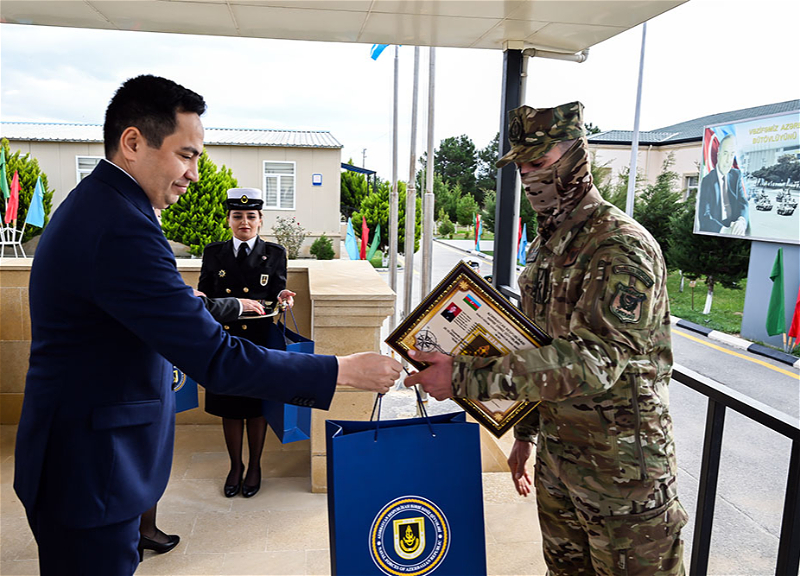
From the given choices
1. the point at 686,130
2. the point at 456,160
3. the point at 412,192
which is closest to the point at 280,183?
the point at 412,192

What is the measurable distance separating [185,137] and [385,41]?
2.46 m

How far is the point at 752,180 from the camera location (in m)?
14.8

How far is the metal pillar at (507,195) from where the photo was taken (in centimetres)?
364

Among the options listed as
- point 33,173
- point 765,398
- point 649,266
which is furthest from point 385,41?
point 33,173

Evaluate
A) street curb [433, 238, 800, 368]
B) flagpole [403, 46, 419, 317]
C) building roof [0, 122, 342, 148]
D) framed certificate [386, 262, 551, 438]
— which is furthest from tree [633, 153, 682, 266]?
framed certificate [386, 262, 551, 438]

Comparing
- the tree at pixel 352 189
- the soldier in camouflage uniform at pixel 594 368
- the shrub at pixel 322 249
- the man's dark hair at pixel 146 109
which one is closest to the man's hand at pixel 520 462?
the soldier in camouflage uniform at pixel 594 368

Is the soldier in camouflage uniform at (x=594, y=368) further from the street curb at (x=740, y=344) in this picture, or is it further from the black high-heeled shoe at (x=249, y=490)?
the street curb at (x=740, y=344)

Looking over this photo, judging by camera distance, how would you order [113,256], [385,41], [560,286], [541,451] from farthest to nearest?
[385,41]
[541,451]
[560,286]
[113,256]

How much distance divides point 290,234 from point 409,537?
17.8 m

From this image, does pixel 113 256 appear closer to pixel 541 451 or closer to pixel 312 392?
pixel 312 392

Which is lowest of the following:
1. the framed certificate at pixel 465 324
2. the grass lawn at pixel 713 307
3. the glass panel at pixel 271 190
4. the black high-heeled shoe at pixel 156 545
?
the grass lawn at pixel 713 307

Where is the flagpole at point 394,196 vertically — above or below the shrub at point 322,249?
above

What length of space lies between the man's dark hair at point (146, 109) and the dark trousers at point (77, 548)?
88 cm

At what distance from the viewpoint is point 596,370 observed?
4.66 feet
